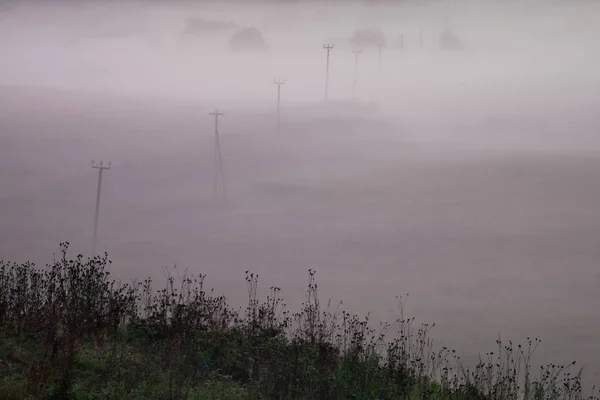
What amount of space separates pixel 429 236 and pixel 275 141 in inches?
206

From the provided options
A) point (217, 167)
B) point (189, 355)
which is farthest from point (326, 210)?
point (189, 355)

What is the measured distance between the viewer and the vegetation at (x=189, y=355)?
5262mm

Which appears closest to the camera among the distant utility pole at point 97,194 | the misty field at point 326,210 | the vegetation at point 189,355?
the vegetation at point 189,355

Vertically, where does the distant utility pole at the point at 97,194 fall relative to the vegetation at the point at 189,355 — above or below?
above

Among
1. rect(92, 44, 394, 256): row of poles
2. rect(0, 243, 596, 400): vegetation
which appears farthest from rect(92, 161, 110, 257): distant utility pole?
rect(0, 243, 596, 400): vegetation

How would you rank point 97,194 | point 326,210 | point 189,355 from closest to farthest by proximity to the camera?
point 189,355, point 97,194, point 326,210

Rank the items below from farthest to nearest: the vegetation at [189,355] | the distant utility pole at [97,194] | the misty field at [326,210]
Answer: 1. the distant utility pole at [97,194]
2. the misty field at [326,210]
3. the vegetation at [189,355]

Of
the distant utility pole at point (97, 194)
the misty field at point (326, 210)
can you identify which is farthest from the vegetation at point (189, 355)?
the distant utility pole at point (97, 194)

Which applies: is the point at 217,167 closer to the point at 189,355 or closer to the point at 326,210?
the point at 326,210

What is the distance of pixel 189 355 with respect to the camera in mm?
6148

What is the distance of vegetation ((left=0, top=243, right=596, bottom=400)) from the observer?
17.3ft

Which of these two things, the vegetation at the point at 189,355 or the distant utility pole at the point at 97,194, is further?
the distant utility pole at the point at 97,194

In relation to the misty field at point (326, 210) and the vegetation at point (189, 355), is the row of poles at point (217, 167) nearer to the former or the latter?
the misty field at point (326, 210)

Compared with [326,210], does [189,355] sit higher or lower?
lower
